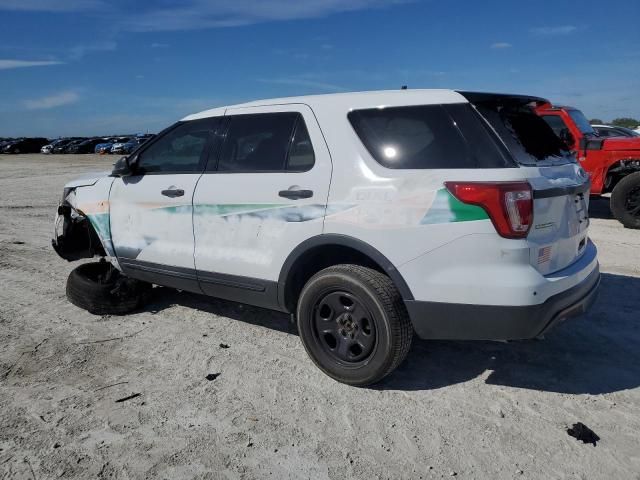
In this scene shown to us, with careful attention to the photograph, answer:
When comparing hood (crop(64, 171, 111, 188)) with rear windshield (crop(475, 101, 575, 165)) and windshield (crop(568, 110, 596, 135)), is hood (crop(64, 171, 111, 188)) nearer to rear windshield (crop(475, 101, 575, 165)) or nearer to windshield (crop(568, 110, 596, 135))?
rear windshield (crop(475, 101, 575, 165))

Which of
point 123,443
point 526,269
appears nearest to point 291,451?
point 123,443

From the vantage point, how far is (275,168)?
3.68m

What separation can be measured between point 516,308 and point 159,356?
2622 mm

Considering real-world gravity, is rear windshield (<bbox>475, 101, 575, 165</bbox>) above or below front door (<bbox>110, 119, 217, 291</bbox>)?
above

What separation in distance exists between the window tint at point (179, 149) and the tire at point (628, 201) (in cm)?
740

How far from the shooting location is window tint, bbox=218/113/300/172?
3.70 meters

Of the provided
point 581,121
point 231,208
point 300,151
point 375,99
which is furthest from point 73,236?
point 581,121

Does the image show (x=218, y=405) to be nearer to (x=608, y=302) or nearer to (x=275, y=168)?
(x=275, y=168)

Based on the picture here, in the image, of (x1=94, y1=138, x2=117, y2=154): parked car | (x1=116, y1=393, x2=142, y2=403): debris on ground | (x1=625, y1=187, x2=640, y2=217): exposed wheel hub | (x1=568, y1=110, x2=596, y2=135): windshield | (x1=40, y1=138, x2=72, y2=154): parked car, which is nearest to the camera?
(x1=116, y1=393, x2=142, y2=403): debris on ground

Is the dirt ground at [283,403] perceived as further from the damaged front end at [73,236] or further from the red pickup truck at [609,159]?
the red pickup truck at [609,159]

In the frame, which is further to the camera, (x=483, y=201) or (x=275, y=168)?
(x=275, y=168)

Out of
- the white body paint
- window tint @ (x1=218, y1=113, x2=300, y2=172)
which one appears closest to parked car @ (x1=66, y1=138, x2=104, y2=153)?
the white body paint

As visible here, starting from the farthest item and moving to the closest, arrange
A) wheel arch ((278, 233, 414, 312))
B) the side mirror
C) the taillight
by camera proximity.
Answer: the side mirror, wheel arch ((278, 233, 414, 312)), the taillight

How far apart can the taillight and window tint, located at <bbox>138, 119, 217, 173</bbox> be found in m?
2.33
